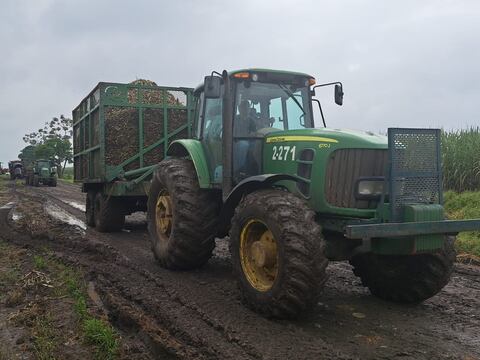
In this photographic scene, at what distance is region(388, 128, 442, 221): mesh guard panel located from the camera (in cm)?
459

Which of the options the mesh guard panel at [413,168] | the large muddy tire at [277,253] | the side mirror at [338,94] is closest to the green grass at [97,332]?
the large muddy tire at [277,253]

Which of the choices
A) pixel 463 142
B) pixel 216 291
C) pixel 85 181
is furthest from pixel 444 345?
pixel 463 142

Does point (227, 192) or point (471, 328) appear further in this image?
point (227, 192)

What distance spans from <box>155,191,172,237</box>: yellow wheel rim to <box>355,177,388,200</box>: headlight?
2.76 metres

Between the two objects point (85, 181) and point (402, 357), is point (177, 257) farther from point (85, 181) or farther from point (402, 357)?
point (85, 181)

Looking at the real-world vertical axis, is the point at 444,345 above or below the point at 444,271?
below

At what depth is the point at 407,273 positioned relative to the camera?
507 cm

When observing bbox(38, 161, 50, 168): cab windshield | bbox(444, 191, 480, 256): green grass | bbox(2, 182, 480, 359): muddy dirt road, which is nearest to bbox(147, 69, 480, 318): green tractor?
bbox(2, 182, 480, 359): muddy dirt road

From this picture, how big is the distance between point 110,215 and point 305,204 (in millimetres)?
6554

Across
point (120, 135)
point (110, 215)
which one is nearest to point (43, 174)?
point (110, 215)

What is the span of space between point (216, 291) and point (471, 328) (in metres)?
2.57

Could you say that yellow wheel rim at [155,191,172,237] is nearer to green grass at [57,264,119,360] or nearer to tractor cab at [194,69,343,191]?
tractor cab at [194,69,343,191]

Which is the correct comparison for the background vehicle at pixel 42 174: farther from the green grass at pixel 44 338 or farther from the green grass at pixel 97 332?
the green grass at pixel 44 338

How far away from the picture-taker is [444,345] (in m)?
4.03
